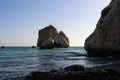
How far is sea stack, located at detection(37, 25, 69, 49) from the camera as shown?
136 meters

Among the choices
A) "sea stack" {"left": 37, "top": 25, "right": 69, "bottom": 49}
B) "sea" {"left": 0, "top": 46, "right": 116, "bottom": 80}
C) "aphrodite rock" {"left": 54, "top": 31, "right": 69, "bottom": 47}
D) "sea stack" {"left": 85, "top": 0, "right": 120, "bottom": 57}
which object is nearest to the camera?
"sea" {"left": 0, "top": 46, "right": 116, "bottom": 80}

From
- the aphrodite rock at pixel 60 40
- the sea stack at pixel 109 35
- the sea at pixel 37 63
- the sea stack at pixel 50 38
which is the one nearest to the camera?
the sea at pixel 37 63

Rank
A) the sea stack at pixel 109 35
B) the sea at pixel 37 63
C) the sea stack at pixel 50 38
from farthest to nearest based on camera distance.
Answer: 1. the sea stack at pixel 50 38
2. the sea stack at pixel 109 35
3. the sea at pixel 37 63

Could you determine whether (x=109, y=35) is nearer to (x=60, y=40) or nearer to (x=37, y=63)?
(x=37, y=63)

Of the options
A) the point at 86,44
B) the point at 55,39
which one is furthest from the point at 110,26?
the point at 55,39

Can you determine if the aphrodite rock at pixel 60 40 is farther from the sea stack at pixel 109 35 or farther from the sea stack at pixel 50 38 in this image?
the sea stack at pixel 109 35

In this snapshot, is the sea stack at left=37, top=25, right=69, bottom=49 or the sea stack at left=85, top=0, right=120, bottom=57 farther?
the sea stack at left=37, top=25, right=69, bottom=49

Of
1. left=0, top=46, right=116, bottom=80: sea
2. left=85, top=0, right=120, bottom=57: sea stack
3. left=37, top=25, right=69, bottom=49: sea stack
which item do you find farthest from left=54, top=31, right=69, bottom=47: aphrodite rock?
left=85, top=0, right=120, bottom=57: sea stack

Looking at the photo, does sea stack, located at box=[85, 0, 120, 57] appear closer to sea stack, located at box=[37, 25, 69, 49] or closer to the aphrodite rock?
→ sea stack, located at box=[37, 25, 69, 49]

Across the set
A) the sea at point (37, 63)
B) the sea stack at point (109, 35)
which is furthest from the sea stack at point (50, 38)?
the sea stack at point (109, 35)

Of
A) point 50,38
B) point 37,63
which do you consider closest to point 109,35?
point 37,63

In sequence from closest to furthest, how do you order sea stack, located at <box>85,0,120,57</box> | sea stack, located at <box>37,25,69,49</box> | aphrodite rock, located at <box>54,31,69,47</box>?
sea stack, located at <box>85,0,120,57</box>, sea stack, located at <box>37,25,69,49</box>, aphrodite rock, located at <box>54,31,69,47</box>

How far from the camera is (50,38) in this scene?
137m

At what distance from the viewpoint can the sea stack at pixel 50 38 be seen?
136 m
